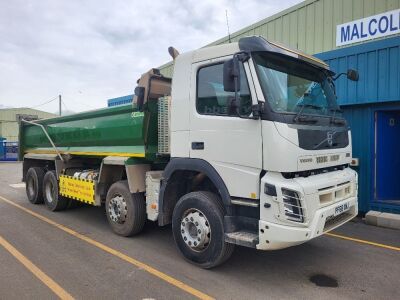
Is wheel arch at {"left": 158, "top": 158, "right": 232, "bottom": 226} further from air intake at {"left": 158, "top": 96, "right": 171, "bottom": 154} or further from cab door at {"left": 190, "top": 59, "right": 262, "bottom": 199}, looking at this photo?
air intake at {"left": 158, "top": 96, "right": 171, "bottom": 154}

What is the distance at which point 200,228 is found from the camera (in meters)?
4.66

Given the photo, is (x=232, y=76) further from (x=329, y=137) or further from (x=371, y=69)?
(x=371, y=69)

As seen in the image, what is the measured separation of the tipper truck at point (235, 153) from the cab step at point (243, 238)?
0.04 ft

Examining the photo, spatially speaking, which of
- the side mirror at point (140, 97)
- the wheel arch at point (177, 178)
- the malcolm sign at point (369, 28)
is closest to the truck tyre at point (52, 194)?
the side mirror at point (140, 97)

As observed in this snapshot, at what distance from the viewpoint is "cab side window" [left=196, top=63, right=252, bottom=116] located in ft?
13.9

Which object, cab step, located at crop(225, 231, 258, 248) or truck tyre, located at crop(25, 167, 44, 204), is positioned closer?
cab step, located at crop(225, 231, 258, 248)

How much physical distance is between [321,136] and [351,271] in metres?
1.83

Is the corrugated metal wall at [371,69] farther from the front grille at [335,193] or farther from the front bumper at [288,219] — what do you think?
the front bumper at [288,219]

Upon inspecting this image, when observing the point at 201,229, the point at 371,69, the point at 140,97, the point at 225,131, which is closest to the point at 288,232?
the point at 201,229

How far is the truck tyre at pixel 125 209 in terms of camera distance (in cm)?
596

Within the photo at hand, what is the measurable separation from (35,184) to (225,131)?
6.79m

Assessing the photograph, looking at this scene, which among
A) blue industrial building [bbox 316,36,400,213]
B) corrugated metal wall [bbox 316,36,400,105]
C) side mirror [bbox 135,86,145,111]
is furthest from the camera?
blue industrial building [bbox 316,36,400,213]

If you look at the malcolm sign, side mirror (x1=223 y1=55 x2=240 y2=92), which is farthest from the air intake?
the malcolm sign

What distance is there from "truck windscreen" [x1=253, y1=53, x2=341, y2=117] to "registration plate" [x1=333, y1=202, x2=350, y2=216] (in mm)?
1191
